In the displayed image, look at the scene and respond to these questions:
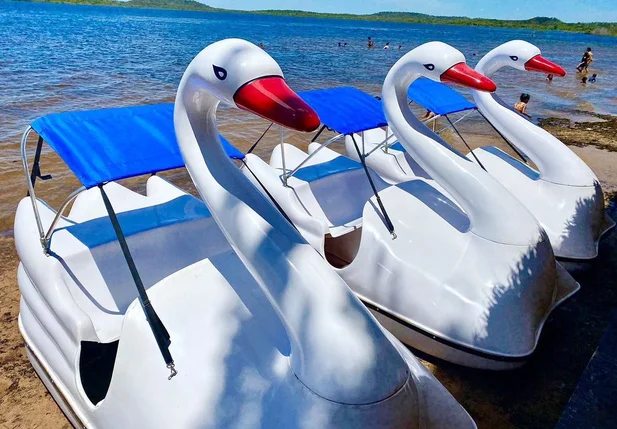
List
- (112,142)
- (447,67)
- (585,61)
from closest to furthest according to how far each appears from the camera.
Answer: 1. (112,142)
2. (447,67)
3. (585,61)

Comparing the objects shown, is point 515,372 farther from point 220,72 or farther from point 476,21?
point 476,21

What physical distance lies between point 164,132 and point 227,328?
183 cm

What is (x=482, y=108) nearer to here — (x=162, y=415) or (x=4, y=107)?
(x=162, y=415)

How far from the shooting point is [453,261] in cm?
379

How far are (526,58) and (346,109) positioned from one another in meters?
2.30

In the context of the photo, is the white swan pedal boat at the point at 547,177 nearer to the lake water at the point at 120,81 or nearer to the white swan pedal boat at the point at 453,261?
the white swan pedal boat at the point at 453,261

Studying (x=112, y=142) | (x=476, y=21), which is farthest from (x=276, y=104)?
(x=476, y=21)

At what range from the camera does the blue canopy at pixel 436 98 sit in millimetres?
5793

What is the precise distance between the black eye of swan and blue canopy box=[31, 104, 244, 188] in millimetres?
1193

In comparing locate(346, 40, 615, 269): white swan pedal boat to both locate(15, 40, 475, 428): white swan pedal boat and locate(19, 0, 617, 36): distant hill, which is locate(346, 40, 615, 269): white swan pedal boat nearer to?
locate(15, 40, 475, 428): white swan pedal boat

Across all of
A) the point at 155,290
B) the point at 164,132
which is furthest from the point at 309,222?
the point at 155,290

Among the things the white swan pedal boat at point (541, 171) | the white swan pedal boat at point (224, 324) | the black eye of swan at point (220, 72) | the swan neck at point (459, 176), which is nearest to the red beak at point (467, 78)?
the swan neck at point (459, 176)

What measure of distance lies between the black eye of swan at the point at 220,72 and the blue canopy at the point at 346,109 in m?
2.71

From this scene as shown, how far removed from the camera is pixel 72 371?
9.62ft
